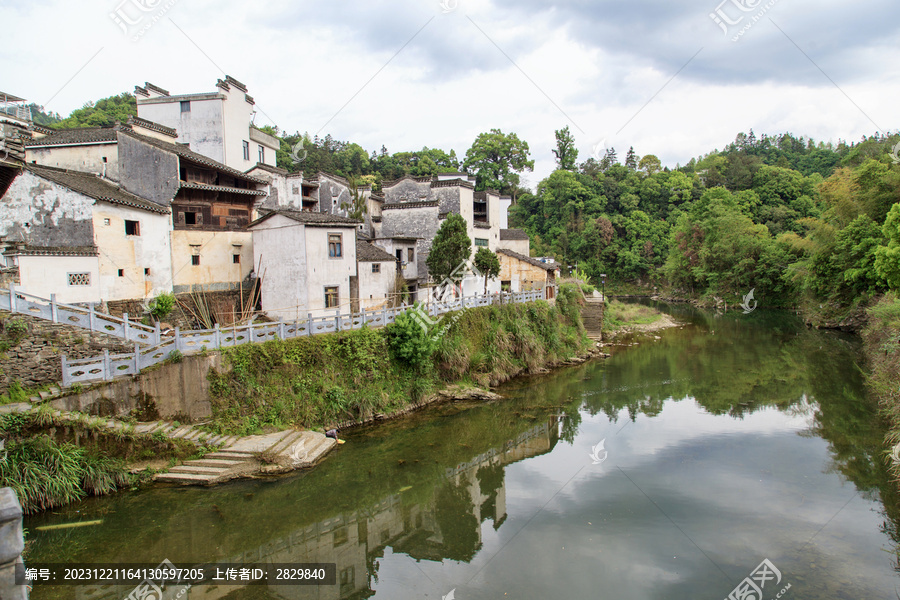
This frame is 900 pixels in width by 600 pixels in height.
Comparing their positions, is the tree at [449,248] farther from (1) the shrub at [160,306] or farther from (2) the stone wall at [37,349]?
(2) the stone wall at [37,349]

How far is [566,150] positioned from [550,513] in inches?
Result: 2573

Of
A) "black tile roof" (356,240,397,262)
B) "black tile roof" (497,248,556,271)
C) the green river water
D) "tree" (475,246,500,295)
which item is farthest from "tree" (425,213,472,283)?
"black tile roof" (497,248,556,271)

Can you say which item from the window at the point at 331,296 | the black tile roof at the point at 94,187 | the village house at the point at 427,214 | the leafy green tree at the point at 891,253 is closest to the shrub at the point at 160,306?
the black tile roof at the point at 94,187

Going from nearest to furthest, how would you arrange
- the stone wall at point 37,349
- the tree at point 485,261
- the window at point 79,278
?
the stone wall at point 37,349, the window at point 79,278, the tree at point 485,261

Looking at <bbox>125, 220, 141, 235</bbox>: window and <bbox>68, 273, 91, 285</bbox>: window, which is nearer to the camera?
<bbox>68, 273, 91, 285</bbox>: window

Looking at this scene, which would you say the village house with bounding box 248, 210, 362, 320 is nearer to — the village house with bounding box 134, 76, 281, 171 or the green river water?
the green river water

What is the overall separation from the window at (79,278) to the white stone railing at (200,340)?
9.31 ft

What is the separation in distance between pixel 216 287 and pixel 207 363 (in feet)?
27.2

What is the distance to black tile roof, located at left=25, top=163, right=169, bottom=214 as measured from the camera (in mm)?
15109

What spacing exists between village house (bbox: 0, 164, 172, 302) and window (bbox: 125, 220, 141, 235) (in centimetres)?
2

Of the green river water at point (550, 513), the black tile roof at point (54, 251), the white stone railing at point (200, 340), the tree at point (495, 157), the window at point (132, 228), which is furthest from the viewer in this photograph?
the tree at point (495, 157)

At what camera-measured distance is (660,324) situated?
3703cm

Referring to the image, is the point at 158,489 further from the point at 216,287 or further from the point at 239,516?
the point at 216,287

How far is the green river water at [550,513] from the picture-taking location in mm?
8633
